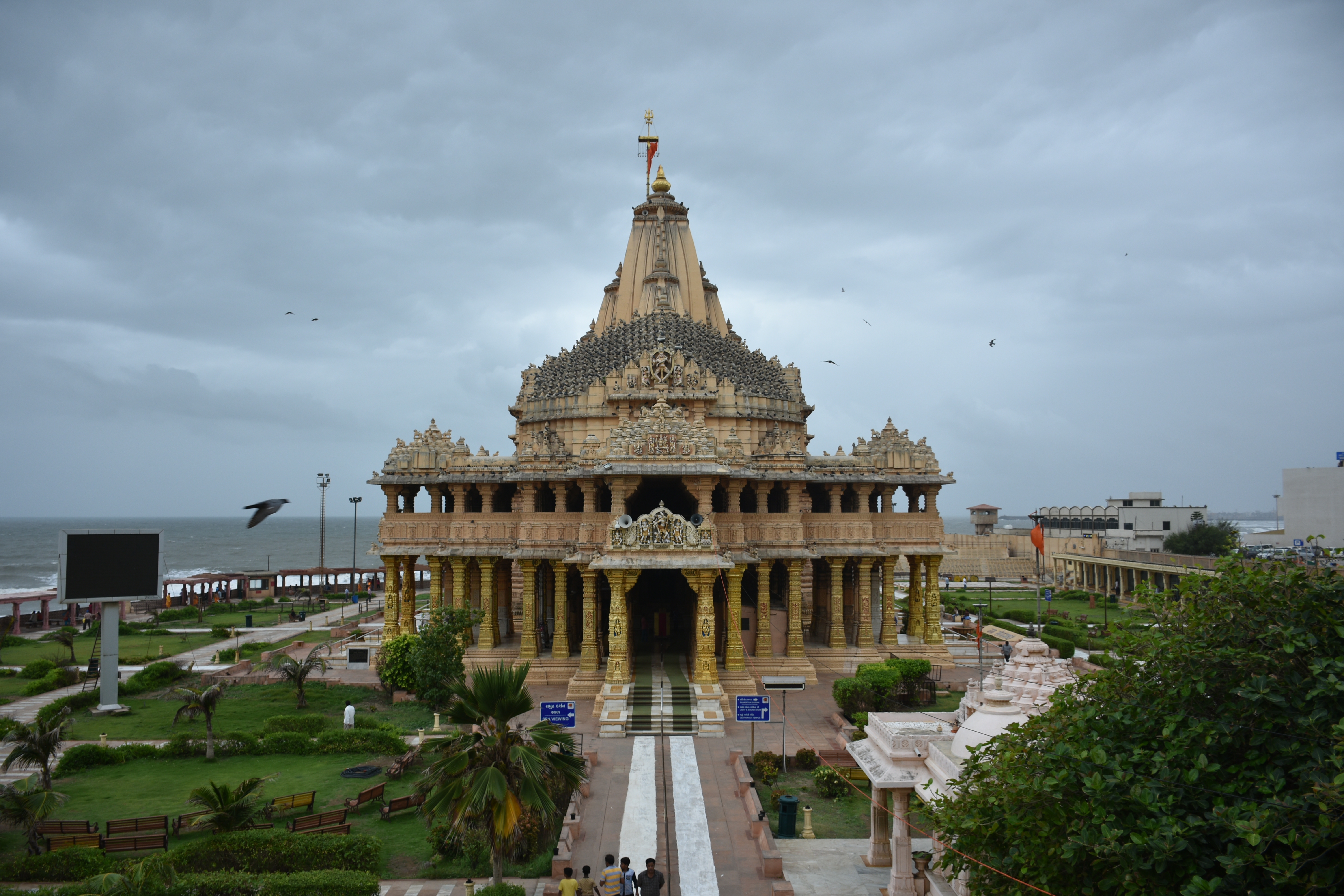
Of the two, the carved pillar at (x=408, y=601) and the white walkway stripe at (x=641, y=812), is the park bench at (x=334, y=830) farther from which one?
the carved pillar at (x=408, y=601)

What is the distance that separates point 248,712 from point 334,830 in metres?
15.2

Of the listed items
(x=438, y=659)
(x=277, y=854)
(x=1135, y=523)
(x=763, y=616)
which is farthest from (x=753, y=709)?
(x=1135, y=523)

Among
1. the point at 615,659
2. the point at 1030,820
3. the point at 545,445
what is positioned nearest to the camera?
the point at 1030,820

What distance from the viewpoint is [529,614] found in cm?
3431

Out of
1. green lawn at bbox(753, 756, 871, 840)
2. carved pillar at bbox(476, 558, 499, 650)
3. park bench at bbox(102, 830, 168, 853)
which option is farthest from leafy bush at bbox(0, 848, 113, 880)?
carved pillar at bbox(476, 558, 499, 650)

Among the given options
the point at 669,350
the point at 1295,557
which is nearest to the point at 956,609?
the point at 669,350

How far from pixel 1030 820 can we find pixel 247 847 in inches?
546

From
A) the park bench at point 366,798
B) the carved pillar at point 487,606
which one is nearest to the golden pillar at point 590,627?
the carved pillar at point 487,606

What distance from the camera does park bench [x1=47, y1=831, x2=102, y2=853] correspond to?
1661 cm

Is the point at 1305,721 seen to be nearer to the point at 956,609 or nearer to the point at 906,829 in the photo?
the point at 906,829

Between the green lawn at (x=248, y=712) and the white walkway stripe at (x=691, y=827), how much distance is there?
952 cm

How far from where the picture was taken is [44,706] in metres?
29.4

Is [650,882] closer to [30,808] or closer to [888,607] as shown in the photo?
[30,808]

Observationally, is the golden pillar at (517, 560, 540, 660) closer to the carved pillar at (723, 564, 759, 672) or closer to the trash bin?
the carved pillar at (723, 564, 759, 672)
